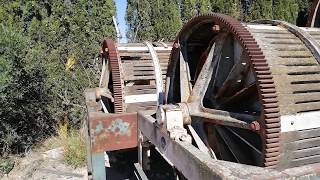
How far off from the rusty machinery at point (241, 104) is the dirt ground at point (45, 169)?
2.90m

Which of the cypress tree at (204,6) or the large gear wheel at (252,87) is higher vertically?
the cypress tree at (204,6)

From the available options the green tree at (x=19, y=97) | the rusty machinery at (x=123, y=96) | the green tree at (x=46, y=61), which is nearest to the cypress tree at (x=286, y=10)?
the green tree at (x=46, y=61)

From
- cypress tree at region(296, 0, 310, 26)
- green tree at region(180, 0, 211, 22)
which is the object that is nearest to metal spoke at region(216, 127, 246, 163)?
green tree at region(180, 0, 211, 22)

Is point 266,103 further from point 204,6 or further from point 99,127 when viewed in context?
point 204,6

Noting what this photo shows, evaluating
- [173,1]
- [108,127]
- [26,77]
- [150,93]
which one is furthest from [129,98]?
[173,1]

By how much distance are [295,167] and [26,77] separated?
295 inches

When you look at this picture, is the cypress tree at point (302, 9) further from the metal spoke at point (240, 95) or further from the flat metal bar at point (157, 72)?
the metal spoke at point (240, 95)

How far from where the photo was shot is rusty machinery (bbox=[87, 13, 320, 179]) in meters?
2.37

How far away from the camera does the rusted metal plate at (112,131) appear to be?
4191 mm

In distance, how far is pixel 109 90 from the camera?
6539mm

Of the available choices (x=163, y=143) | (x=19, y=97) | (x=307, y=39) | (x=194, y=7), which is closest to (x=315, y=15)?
(x=307, y=39)

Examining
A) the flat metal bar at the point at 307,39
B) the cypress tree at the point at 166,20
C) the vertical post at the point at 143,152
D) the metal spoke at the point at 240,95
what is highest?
the cypress tree at the point at 166,20

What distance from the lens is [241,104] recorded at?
3492mm

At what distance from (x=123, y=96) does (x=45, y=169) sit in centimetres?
309
